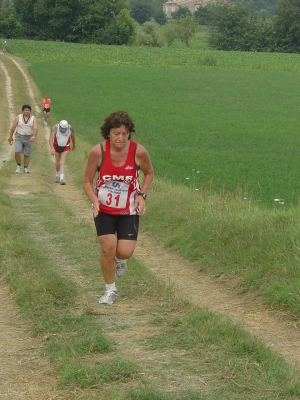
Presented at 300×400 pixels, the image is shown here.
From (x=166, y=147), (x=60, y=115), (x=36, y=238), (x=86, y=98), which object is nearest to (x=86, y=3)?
(x=86, y=98)

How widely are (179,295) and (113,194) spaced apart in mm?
1259

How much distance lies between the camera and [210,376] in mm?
4777

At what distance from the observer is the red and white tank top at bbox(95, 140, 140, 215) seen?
6.32 m

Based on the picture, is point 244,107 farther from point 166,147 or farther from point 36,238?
point 36,238

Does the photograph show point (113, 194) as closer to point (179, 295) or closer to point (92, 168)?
point (92, 168)

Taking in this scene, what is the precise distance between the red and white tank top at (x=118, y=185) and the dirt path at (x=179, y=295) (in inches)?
47.0

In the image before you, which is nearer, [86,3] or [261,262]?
[261,262]

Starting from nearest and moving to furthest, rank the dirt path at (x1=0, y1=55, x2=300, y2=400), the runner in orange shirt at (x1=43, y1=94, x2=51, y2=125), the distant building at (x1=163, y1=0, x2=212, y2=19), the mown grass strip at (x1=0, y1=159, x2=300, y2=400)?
the mown grass strip at (x1=0, y1=159, x2=300, y2=400), the dirt path at (x1=0, y1=55, x2=300, y2=400), the runner in orange shirt at (x1=43, y1=94, x2=51, y2=125), the distant building at (x1=163, y1=0, x2=212, y2=19)

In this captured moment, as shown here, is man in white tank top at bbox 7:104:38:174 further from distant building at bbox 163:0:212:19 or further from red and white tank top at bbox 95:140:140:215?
distant building at bbox 163:0:212:19

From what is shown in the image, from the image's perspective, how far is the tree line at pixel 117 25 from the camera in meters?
90.7

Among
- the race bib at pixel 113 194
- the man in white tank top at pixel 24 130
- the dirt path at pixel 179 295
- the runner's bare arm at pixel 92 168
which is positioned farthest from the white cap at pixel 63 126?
the race bib at pixel 113 194

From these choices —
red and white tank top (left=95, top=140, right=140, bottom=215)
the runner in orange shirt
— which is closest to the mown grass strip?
red and white tank top (left=95, top=140, right=140, bottom=215)

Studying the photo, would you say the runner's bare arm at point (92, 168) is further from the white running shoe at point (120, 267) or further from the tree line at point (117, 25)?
the tree line at point (117, 25)

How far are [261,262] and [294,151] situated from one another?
14018 mm
